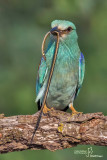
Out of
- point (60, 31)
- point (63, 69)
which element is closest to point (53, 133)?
point (63, 69)

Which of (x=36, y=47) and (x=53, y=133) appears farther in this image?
(x=36, y=47)

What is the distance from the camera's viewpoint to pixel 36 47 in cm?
868

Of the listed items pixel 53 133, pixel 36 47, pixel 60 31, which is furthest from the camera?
pixel 36 47

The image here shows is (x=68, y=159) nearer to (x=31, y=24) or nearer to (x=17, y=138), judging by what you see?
(x=17, y=138)

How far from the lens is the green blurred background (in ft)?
25.0

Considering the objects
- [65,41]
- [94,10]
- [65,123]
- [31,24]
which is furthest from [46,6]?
[65,123]

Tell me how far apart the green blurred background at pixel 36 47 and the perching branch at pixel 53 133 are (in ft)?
6.74

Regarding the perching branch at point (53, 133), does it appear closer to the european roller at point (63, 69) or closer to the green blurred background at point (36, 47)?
the european roller at point (63, 69)

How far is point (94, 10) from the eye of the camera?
8.35 metres

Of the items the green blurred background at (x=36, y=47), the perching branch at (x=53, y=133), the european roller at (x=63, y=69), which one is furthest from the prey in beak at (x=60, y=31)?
the green blurred background at (x=36, y=47)

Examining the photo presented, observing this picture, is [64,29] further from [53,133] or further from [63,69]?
[53,133]

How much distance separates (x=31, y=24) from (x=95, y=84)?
2.15 m

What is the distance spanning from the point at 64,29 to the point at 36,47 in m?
3.08

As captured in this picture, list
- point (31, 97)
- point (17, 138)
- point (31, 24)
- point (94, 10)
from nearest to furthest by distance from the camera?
point (17, 138), point (31, 97), point (94, 10), point (31, 24)
